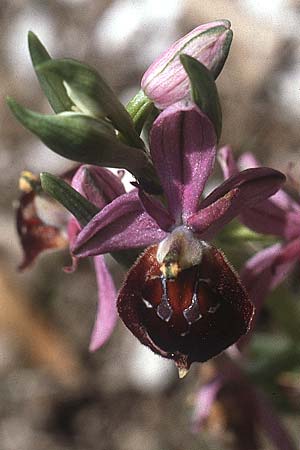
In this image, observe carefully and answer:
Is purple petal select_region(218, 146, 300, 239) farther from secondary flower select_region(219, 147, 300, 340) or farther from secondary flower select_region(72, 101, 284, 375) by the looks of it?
secondary flower select_region(72, 101, 284, 375)

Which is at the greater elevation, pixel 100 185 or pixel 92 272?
pixel 100 185

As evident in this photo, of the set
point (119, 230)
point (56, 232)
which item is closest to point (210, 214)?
point (119, 230)

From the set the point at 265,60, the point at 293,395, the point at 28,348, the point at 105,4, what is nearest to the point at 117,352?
the point at 28,348

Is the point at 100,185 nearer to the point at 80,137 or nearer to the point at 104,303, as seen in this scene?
the point at 80,137

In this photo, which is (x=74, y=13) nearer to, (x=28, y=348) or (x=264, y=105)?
(x=264, y=105)

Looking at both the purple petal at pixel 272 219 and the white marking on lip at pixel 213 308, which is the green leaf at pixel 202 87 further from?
the purple petal at pixel 272 219

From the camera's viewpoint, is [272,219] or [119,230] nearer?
[119,230]

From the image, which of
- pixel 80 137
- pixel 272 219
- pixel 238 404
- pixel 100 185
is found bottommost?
pixel 238 404
